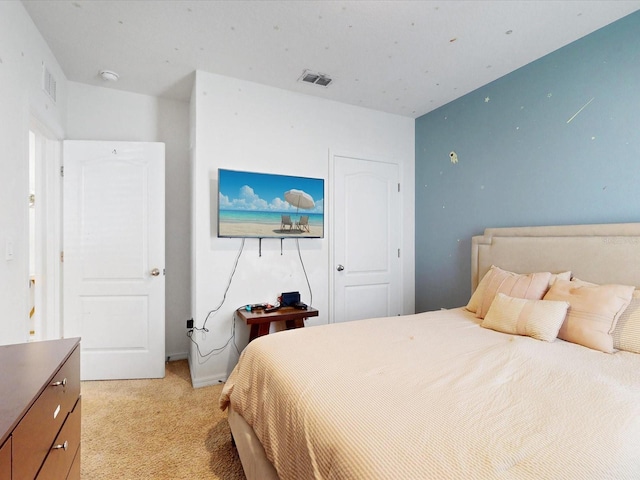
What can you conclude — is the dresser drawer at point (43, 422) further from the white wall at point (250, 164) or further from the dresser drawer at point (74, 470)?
the white wall at point (250, 164)

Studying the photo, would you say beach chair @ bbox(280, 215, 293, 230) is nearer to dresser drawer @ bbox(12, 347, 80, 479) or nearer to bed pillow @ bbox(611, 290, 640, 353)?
dresser drawer @ bbox(12, 347, 80, 479)

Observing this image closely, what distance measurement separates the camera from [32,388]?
2.93 ft

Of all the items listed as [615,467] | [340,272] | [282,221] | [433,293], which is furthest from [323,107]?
[615,467]

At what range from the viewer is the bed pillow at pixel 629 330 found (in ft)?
5.29

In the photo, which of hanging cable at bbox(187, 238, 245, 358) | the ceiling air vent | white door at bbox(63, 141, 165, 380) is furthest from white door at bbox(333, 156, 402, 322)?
white door at bbox(63, 141, 165, 380)

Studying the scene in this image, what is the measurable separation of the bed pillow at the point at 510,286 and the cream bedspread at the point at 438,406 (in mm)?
405

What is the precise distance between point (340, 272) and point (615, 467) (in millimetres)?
2534

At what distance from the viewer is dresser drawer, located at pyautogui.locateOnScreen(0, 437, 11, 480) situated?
0.68 metres

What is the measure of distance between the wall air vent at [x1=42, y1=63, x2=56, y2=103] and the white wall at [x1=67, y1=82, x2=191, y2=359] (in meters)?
0.54

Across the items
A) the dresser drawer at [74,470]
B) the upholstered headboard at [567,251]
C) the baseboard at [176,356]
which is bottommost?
the baseboard at [176,356]

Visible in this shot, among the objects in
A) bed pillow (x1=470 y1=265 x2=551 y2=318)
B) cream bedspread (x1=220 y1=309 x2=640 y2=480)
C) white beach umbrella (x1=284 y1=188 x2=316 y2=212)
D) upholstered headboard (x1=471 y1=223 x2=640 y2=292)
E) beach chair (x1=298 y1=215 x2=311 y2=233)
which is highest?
white beach umbrella (x1=284 y1=188 x2=316 y2=212)

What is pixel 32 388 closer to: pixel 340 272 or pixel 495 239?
pixel 340 272

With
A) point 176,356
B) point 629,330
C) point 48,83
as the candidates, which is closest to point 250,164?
point 48,83

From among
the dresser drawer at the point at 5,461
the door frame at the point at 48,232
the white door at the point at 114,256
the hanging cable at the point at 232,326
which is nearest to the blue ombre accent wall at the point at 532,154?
the hanging cable at the point at 232,326
